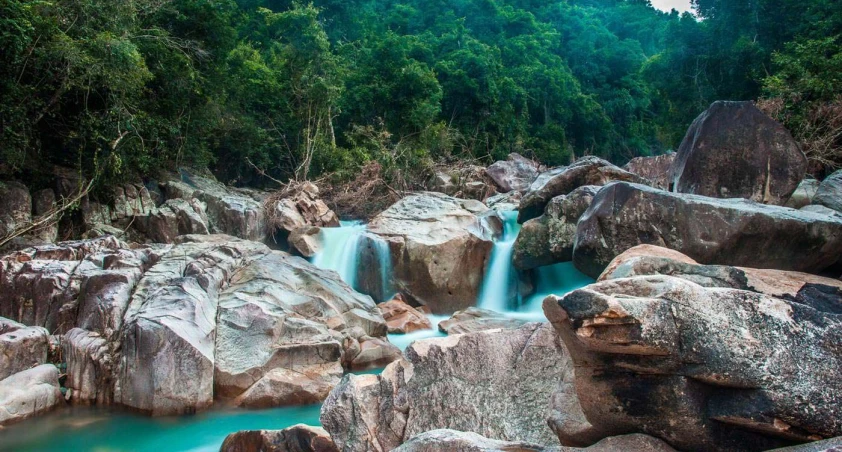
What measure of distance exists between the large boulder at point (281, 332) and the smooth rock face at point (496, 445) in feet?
15.4

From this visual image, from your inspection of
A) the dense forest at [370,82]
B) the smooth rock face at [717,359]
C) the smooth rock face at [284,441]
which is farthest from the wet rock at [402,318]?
the smooth rock face at [717,359]

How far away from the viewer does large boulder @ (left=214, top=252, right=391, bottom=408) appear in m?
7.61

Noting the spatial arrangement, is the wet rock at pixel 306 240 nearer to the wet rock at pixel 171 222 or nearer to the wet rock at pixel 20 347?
the wet rock at pixel 171 222

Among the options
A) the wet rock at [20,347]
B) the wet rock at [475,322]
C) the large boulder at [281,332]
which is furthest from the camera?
the wet rock at [475,322]

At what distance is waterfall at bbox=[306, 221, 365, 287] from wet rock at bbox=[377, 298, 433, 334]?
142 centimetres

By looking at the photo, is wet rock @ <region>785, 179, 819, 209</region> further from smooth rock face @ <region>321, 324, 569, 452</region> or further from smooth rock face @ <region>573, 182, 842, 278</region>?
smooth rock face @ <region>321, 324, 569, 452</region>

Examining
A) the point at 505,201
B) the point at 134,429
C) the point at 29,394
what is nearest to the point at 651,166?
the point at 505,201

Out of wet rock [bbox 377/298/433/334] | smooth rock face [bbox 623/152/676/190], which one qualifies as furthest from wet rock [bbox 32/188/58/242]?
smooth rock face [bbox 623/152/676/190]

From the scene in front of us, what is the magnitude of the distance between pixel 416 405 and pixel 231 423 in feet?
12.2

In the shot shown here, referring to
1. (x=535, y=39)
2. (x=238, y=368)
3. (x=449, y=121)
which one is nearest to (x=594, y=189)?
(x=238, y=368)

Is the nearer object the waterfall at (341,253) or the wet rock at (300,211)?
the waterfall at (341,253)

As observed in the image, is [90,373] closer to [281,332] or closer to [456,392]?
[281,332]

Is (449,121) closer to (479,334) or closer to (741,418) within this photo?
(479,334)

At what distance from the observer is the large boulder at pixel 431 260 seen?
41.8ft
